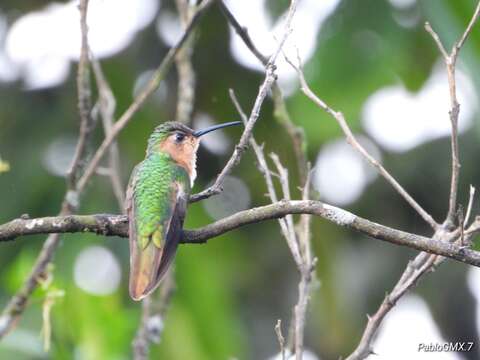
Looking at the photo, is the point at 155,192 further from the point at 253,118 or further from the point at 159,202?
the point at 253,118

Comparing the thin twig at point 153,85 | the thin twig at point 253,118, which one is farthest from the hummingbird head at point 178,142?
the thin twig at point 253,118

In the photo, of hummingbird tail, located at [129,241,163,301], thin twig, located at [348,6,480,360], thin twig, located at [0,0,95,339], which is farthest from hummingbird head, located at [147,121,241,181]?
thin twig, located at [348,6,480,360]

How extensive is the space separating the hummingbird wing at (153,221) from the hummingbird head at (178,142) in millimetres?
254

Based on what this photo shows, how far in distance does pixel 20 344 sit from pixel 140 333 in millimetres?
1325

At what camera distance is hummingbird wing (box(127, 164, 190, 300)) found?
4352mm

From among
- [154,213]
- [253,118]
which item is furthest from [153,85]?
[253,118]

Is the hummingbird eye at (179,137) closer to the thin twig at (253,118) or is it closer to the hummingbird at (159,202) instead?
the hummingbird at (159,202)

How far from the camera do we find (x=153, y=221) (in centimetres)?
474

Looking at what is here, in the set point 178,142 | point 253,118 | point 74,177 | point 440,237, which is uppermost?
point 178,142

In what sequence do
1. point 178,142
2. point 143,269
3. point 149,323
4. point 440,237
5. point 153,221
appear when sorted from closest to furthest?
point 440,237, point 143,269, point 153,221, point 178,142, point 149,323

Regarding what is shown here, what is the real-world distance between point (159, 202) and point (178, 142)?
0.81 m

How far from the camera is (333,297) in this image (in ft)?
26.7

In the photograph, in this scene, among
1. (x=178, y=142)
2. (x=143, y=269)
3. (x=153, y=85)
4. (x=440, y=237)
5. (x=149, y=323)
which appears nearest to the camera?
(x=440, y=237)

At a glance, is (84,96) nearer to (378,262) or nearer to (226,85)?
(226,85)
